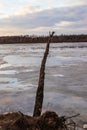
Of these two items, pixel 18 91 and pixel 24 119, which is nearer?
pixel 24 119

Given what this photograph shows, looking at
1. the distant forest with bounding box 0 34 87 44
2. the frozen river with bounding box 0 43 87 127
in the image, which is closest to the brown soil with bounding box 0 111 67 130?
the frozen river with bounding box 0 43 87 127

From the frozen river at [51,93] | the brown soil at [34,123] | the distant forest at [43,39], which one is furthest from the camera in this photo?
the distant forest at [43,39]

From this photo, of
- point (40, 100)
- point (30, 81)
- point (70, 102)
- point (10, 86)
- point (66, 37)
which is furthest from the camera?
point (66, 37)

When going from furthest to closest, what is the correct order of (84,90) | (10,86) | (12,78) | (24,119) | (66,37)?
1. (66,37)
2. (12,78)
3. (10,86)
4. (84,90)
5. (24,119)

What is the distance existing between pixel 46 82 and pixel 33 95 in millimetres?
3624

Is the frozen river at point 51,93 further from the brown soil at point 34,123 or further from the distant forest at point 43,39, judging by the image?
the distant forest at point 43,39

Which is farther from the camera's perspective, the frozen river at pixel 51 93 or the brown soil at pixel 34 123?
the frozen river at pixel 51 93

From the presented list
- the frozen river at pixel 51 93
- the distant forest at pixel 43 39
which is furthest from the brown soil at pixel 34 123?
the distant forest at pixel 43 39

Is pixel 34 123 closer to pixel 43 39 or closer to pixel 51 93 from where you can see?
pixel 51 93

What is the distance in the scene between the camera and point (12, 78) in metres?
20.6

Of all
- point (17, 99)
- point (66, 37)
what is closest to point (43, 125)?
point (17, 99)

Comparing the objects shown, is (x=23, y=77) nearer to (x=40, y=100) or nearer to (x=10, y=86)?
(x=10, y=86)

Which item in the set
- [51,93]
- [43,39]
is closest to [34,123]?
[51,93]

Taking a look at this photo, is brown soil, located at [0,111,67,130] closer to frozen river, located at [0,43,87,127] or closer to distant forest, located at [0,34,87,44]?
frozen river, located at [0,43,87,127]
